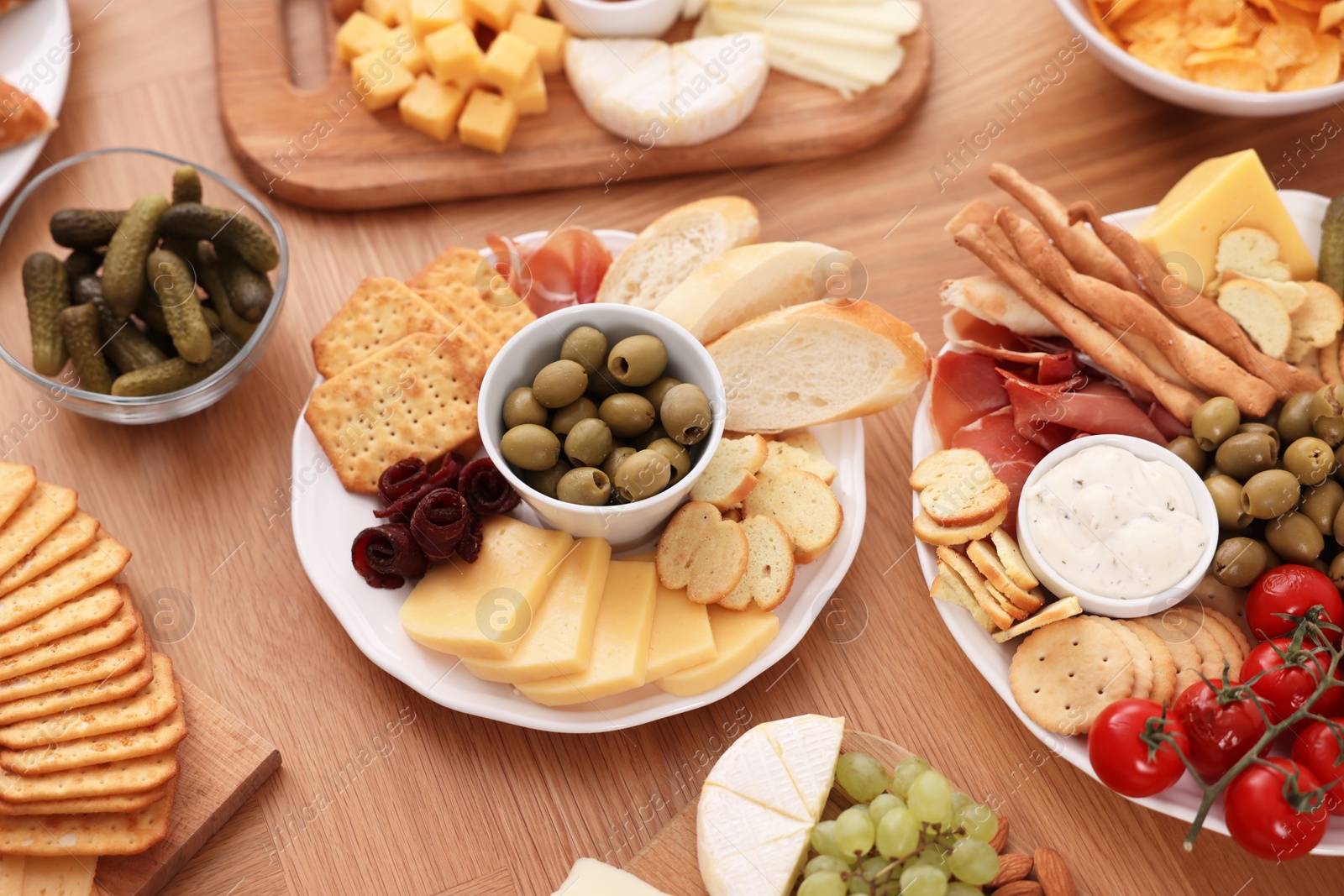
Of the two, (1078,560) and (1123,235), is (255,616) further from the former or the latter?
(1123,235)

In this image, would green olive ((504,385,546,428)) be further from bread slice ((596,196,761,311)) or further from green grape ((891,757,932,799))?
green grape ((891,757,932,799))

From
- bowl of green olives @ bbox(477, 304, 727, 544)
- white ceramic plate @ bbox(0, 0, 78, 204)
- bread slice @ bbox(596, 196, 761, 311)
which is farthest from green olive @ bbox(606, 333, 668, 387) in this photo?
white ceramic plate @ bbox(0, 0, 78, 204)

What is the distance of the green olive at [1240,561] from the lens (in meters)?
1.23

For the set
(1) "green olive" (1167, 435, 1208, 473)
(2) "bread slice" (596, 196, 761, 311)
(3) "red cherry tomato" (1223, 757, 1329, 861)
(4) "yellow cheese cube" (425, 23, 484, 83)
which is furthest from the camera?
(4) "yellow cheese cube" (425, 23, 484, 83)

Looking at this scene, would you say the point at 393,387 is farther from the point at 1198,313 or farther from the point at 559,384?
the point at 1198,313

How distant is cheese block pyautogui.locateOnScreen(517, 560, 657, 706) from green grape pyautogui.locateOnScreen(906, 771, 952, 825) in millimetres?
326

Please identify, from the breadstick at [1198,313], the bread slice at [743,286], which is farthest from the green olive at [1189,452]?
→ the bread slice at [743,286]

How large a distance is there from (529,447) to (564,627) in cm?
21

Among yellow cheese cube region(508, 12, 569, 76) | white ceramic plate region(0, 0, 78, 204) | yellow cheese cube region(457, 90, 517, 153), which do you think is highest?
white ceramic plate region(0, 0, 78, 204)

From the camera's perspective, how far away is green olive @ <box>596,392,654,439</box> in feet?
4.01

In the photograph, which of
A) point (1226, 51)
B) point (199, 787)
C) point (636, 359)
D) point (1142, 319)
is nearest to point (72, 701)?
point (199, 787)

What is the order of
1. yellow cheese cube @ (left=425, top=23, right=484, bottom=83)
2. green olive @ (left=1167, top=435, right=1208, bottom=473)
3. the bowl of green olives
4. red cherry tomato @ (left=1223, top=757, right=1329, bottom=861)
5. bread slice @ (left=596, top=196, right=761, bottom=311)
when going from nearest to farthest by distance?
red cherry tomato @ (left=1223, top=757, right=1329, bottom=861) < the bowl of green olives < green olive @ (left=1167, top=435, right=1208, bottom=473) < bread slice @ (left=596, top=196, right=761, bottom=311) < yellow cheese cube @ (left=425, top=23, right=484, bottom=83)

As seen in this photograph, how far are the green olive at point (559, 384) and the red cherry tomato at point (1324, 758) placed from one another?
2.89 ft

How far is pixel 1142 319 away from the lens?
134cm
